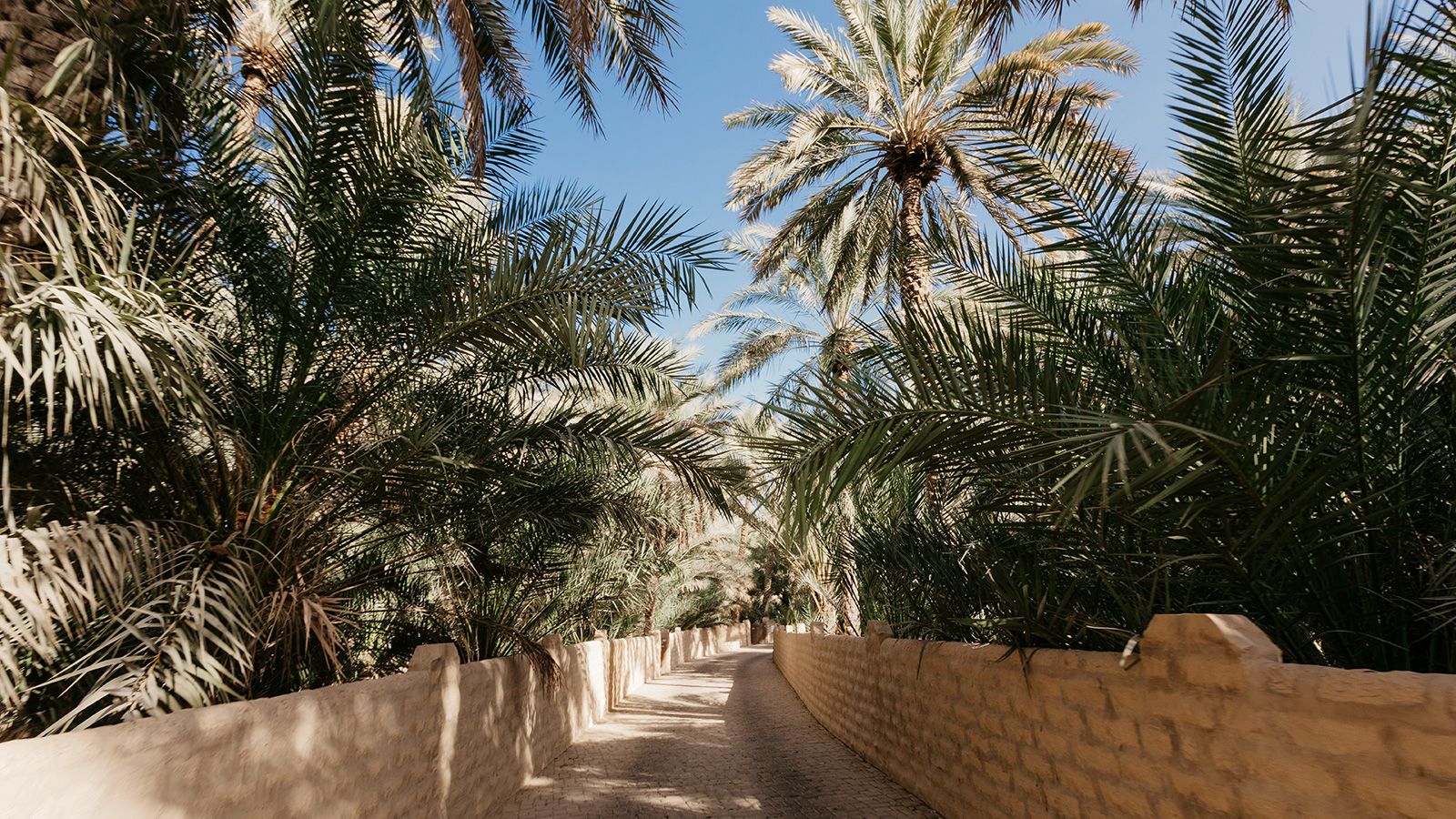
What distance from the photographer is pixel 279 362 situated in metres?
4.57

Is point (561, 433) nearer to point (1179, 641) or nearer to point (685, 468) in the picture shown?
point (685, 468)

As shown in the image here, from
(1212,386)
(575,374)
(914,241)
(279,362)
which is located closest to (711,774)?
(575,374)

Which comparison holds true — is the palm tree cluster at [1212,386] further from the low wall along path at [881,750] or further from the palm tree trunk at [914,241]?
the palm tree trunk at [914,241]

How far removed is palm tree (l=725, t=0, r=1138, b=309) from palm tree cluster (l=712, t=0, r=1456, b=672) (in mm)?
5009

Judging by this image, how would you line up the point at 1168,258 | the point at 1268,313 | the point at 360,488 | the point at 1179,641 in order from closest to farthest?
the point at 1179,641 < the point at 1268,313 < the point at 1168,258 < the point at 360,488

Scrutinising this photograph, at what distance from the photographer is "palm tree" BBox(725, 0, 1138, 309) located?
10.5 meters

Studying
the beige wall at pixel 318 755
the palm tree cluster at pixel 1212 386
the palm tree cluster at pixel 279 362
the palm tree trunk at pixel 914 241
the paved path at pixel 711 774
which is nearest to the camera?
the beige wall at pixel 318 755

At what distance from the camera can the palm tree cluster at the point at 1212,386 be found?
2.80 meters

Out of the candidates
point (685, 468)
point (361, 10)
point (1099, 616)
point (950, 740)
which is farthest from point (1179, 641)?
point (361, 10)

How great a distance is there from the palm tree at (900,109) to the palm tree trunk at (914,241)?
0.7 inches

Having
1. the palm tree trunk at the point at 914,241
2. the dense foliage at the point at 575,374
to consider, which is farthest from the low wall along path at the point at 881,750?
the palm tree trunk at the point at 914,241

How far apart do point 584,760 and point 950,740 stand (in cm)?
484

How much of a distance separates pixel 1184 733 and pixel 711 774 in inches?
223

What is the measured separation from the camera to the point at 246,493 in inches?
169
